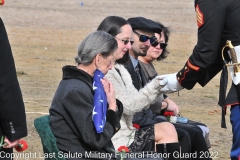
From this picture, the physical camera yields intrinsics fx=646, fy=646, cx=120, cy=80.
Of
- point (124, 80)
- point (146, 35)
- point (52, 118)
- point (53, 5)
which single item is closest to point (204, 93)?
point (146, 35)

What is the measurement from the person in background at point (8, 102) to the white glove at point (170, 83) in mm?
1615

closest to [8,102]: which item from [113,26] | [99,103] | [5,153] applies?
[5,153]

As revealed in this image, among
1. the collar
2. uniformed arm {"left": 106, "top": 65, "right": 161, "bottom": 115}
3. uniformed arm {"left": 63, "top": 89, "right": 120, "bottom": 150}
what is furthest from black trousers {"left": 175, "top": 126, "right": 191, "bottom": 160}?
uniformed arm {"left": 63, "top": 89, "right": 120, "bottom": 150}

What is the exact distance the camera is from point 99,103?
4277 millimetres

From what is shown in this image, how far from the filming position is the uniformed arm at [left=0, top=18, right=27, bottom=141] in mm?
3566

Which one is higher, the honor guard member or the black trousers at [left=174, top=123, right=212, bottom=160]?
the honor guard member

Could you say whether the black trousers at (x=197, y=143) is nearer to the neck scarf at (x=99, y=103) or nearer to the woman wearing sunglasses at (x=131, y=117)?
the woman wearing sunglasses at (x=131, y=117)

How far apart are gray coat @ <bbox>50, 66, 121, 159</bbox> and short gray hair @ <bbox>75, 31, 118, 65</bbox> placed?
8.8 inches

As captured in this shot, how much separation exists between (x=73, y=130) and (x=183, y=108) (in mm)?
5594

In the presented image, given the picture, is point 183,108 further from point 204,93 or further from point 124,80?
point 124,80

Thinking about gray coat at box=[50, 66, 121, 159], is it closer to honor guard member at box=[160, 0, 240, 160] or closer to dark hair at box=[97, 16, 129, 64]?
honor guard member at box=[160, 0, 240, 160]

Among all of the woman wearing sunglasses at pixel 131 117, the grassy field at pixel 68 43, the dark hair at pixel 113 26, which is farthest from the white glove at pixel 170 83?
the grassy field at pixel 68 43

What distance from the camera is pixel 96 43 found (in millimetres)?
4633

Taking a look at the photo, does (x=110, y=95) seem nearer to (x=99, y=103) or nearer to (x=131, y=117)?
(x=99, y=103)
